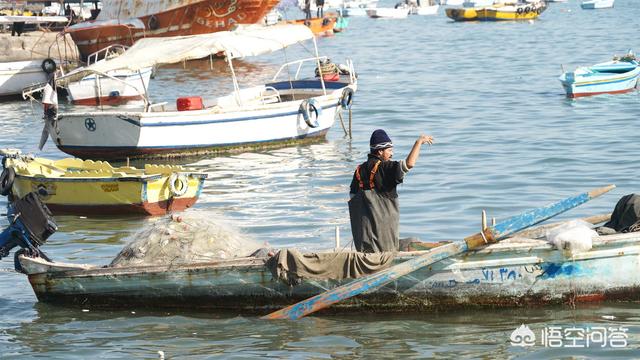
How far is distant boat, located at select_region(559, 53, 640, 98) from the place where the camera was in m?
29.2

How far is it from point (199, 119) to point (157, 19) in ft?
80.5

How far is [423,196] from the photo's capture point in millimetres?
17219

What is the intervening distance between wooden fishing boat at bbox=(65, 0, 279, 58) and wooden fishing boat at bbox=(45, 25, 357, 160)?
20354 mm

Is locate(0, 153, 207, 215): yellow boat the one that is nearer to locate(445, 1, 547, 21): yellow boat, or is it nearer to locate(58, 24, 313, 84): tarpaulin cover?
locate(58, 24, 313, 84): tarpaulin cover

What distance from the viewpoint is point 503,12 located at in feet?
237

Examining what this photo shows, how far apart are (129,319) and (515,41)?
45731 millimetres

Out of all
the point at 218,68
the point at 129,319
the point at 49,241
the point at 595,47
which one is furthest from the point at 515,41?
the point at 129,319

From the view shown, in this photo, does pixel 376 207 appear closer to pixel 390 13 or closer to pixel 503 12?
pixel 503 12

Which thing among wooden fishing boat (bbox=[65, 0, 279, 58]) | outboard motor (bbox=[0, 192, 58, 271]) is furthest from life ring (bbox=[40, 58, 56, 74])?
outboard motor (bbox=[0, 192, 58, 271])

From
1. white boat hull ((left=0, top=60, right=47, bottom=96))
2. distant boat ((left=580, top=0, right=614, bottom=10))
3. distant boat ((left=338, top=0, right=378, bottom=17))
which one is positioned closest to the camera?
white boat hull ((left=0, top=60, right=47, bottom=96))

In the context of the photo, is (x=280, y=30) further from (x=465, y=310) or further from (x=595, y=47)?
(x=595, y=47)

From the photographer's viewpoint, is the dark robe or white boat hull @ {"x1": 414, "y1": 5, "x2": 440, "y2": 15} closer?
the dark robe
